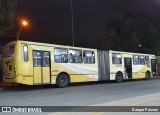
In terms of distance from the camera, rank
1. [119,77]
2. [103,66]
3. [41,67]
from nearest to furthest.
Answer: [41,67]
[103,66]
[119,77]

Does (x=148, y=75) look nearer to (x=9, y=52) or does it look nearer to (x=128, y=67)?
(x=128, y=67)

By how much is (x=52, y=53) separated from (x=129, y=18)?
113 ft

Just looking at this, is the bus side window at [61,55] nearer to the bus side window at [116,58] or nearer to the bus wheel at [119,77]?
the bus side window at [116,58]

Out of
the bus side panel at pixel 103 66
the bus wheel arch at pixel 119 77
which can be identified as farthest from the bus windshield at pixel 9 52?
the bus wheel arch at pixel 119 77

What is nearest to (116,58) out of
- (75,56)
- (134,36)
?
(75,56)

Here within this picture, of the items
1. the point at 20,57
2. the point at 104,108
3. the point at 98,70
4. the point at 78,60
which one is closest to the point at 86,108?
the point at 104,108

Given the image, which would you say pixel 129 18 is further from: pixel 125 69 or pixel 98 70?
pixel 98 70

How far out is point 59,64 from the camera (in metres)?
21.1

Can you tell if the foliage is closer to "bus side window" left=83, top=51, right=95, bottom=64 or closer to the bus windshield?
"bus side window" left=83, top=51, right=95, bottom=64

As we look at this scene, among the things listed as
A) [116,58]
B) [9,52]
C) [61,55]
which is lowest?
[116,58]

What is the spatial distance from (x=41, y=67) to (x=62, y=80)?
2.14m

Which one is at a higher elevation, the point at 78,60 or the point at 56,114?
the point at 78,60

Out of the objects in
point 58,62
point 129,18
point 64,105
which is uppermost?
point 129,18

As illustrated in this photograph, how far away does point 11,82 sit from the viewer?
1861cm
